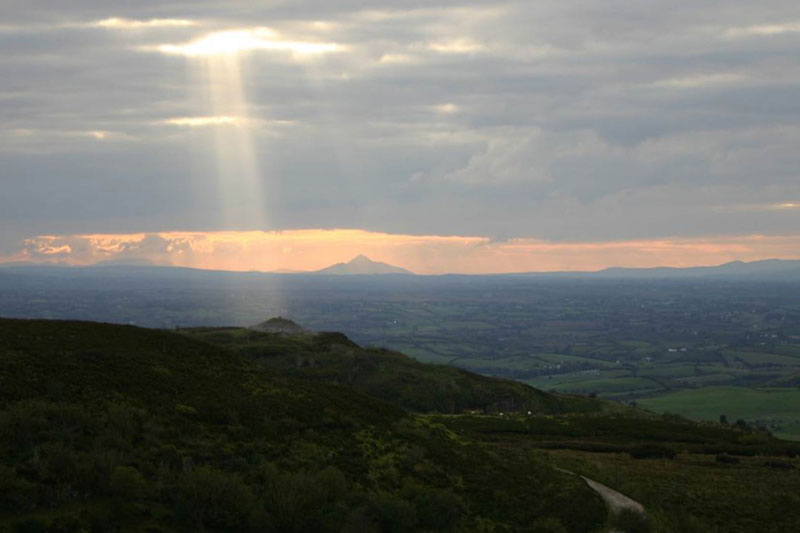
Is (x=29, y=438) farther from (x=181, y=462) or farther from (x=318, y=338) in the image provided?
(x=318, y=338)

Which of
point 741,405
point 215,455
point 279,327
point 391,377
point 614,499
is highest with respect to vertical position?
point 215,455

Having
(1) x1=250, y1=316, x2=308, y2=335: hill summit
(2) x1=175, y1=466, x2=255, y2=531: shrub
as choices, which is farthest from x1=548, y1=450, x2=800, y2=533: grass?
(1) x1=250, y1=316, x2=308, y2=335: hill summit

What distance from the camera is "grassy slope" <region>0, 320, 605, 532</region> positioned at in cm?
2519

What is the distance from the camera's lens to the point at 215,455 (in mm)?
30594

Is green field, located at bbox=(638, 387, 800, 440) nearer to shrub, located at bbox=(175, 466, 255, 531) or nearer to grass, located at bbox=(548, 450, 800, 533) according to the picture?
grass, located at bbox=(548, 450, 800, 533)

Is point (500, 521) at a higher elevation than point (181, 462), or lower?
lower

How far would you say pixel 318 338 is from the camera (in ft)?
356

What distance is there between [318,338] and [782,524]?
7667 centimetres

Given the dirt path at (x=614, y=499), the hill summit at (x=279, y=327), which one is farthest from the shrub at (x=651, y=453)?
the hill summit at (x=279, y=327)

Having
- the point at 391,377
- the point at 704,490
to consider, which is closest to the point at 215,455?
the point at 704,490

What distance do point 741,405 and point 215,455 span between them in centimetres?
16359

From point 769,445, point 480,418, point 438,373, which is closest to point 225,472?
point 480,418

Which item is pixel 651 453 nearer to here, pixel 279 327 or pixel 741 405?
pixel 279 327

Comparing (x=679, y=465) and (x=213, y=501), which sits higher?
(x=213, y=501)
